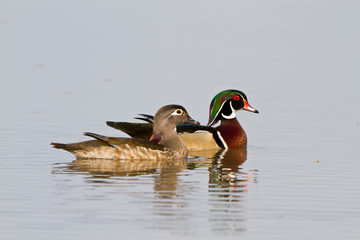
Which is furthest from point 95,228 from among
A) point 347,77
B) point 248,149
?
point 347,77

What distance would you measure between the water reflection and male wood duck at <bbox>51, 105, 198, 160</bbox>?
147 mm

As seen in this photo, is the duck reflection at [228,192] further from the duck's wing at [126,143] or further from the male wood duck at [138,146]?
the duck's wing at [126,143]

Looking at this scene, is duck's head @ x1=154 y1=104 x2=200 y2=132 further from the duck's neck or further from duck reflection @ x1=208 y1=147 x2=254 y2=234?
the duck's neck

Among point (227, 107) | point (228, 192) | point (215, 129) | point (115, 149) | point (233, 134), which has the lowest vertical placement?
point (228, 192)

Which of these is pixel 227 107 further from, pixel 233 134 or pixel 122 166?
pixel 122 166

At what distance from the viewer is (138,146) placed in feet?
46.7

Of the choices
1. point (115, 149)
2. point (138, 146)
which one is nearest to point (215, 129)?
point (138, 146)

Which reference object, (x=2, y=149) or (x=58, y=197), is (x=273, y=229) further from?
(x=2, y=149)

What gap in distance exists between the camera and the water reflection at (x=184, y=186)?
397 inches

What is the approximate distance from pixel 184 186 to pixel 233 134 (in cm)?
509

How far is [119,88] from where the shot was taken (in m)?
22.0

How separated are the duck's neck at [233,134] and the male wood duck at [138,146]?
7.61ft

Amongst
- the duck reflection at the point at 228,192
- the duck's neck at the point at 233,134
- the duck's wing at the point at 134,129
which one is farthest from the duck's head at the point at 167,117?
the duck's neck at the point at 233,134

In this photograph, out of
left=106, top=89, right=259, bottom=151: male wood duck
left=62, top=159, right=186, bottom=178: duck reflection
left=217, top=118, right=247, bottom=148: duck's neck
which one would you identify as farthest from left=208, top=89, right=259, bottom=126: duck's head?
left=62, top=159, right=186, bottom=178: duck reflection
